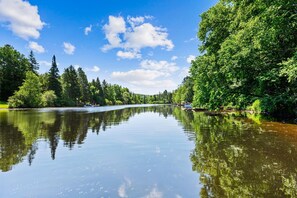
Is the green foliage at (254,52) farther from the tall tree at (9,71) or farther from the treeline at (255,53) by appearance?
the tall tree at (9,71)

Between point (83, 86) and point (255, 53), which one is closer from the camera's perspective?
point (255, 53)

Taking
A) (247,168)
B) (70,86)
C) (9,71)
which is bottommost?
(247,168)

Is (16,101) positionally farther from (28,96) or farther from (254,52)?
(254,52)

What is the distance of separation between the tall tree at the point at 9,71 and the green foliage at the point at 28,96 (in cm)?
1342

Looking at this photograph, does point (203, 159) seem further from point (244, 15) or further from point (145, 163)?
point (244, 15)

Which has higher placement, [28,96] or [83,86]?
[83,86]

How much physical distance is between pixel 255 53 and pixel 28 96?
57859 millimetres

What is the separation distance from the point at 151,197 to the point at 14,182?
3.50 meters

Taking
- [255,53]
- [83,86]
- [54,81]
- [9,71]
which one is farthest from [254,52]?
[83,86]

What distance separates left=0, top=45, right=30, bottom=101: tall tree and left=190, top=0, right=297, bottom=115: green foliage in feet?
215

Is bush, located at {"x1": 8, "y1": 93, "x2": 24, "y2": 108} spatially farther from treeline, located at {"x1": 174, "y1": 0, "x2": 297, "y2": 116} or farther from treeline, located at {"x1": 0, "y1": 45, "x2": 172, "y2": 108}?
treeline, located at {"x1": 174, "y1": 0, "x2": 297, "y2": 116}

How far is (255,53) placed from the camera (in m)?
16.4

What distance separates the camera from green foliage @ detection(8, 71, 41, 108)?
176 feet

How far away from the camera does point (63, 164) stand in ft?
21.8
